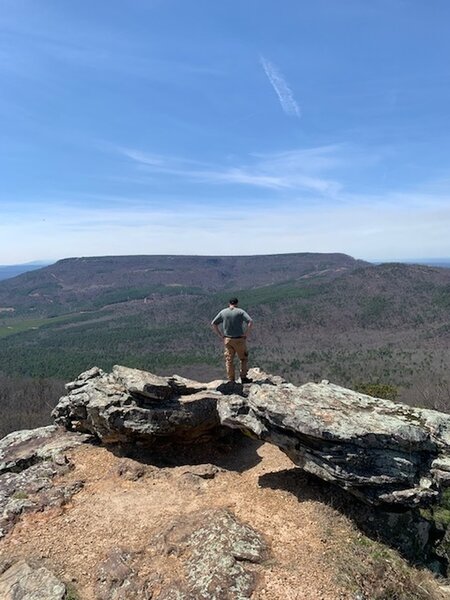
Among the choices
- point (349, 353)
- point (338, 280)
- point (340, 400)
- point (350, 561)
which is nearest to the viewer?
point (350, 561)

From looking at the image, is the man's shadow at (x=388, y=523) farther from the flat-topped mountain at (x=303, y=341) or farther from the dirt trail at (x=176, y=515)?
the flat-topped mountain at (x=303, y=341)

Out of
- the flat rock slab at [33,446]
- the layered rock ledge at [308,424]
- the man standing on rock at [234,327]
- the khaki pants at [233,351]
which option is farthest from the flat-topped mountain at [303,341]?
the layered rock ledge at [308,424]

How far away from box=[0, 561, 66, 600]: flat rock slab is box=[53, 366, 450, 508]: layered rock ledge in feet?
19.3

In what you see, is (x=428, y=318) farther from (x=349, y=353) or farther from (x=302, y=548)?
(x=302, y=548)

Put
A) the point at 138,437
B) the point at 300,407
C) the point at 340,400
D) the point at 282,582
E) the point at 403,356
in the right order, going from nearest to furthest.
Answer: the point at 282,582, the point at 300,407, the point at 340,400, the point at 138,437, the point at 403,356

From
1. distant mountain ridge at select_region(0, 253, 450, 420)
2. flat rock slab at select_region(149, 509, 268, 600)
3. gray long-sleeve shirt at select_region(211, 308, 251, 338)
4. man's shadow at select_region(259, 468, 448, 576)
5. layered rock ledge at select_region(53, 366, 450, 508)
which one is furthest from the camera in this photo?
distant mountain ridge at select_region(0, 253, 450, 420)

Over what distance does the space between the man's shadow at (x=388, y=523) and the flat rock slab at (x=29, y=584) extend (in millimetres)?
7099

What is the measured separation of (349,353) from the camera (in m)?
129

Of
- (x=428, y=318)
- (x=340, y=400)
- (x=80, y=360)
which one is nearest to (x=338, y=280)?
(x=428, y=318)

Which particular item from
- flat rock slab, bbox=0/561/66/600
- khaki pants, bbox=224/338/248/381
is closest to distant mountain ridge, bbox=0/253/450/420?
khaki pants, bbox=224/338/248/381

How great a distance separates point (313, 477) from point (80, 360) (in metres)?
127

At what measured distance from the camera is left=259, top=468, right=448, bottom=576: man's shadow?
12.8 meters

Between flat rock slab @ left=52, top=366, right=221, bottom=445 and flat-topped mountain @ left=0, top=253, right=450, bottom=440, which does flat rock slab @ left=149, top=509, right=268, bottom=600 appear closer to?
flat rock slab @ left=52, top=366, right=221, bottom=445

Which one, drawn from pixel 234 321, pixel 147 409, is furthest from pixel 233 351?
pixel 147 409
